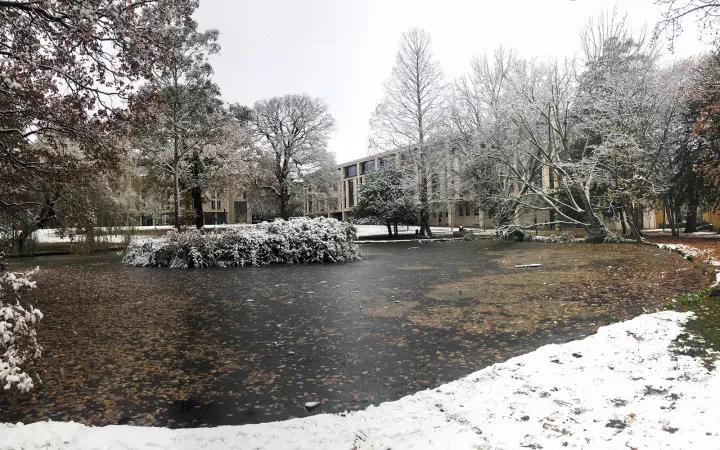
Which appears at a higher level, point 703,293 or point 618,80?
point 618,80

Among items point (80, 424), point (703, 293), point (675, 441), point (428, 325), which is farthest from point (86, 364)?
point (703, 293)

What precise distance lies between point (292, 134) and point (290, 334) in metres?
33.2

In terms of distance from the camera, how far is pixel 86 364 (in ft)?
15.3

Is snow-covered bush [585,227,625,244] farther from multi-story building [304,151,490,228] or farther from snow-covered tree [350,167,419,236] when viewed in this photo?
snow-covered tree [350,167,419,236]

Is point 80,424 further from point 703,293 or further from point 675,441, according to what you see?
point 703,293

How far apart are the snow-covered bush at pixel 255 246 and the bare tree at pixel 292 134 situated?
19.9 meters

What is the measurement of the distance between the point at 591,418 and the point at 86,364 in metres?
4.95

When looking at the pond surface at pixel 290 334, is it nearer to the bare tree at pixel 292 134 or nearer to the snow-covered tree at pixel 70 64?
the snow-covered tree at pixel 70 64

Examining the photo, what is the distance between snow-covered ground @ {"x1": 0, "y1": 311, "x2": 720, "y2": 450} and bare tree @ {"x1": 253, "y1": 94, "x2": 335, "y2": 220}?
33.5 m

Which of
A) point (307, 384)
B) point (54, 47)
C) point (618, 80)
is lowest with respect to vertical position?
point (307, 384)

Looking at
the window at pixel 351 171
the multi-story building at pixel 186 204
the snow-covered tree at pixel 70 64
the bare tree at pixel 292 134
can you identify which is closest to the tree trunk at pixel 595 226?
the snow-covered tree at pixel 70 64

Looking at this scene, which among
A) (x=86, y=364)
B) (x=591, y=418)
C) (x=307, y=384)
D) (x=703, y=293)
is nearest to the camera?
(x=591, y=418)

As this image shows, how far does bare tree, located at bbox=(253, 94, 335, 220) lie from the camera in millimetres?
36466

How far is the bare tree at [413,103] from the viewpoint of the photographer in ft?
102
